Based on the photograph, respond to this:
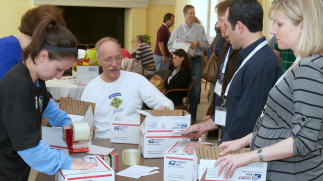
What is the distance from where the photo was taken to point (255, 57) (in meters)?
1.82

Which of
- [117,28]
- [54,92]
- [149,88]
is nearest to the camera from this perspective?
[149,88]

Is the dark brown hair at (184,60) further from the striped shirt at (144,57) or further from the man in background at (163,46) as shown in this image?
the striped shirt at (144,57)

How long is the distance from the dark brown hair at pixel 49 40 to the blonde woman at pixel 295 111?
32.3 inches

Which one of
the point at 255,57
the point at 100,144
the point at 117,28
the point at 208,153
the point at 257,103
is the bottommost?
the point at 100,144

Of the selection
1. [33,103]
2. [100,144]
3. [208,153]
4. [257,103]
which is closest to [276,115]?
[208,153]

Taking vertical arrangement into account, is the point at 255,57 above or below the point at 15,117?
above

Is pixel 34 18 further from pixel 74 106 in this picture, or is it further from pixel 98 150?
pixel 98 150

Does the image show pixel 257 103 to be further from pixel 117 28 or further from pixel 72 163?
pixel 117 28

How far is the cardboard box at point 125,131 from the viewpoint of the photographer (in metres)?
2.15

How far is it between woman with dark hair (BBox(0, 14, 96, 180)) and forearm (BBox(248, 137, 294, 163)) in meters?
0.68

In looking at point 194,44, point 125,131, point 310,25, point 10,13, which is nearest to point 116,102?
point 125,131

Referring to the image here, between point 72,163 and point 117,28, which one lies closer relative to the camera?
point 72,163

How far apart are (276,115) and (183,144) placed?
567 mm

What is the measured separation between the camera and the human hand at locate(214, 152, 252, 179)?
124cm
